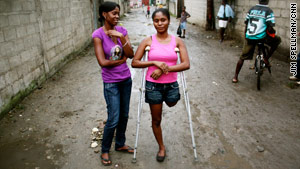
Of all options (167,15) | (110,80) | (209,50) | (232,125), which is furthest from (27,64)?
(209,50)

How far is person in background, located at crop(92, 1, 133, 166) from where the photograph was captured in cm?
289

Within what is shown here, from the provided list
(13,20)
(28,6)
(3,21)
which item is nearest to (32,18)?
(28,6)

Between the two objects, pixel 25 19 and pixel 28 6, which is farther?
pixel 28 6

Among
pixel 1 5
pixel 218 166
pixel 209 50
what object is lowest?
pixel 218 166

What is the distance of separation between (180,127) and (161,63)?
1.80m

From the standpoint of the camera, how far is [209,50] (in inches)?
412

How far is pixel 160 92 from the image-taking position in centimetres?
308

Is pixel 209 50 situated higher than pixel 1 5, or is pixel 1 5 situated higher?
pixel 1 5

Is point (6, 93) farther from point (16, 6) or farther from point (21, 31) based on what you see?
point (16, 6)

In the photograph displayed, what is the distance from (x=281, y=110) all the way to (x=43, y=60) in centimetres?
577

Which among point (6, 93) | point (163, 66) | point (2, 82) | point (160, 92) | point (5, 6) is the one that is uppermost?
point (5, 6)

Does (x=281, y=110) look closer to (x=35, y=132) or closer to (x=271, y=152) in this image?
(x=271, y=152)

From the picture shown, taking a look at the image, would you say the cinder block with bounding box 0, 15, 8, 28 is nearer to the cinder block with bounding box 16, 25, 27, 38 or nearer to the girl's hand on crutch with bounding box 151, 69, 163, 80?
the cinder block with bounding box 16, 25, 27, 38

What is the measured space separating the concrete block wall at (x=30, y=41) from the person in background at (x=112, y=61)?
2684 millimetres
